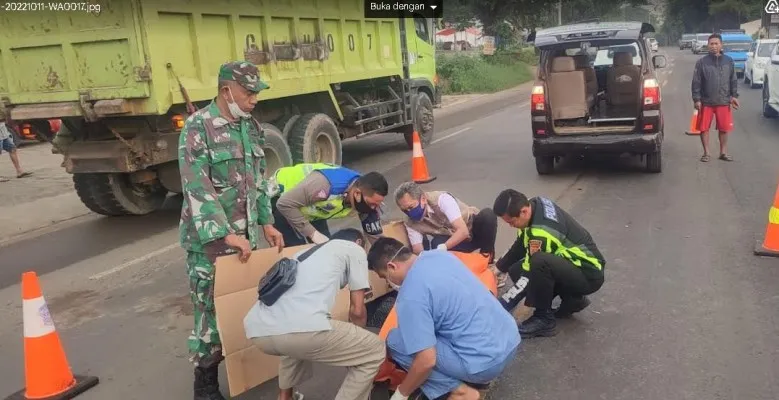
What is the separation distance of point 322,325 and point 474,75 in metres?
25.1

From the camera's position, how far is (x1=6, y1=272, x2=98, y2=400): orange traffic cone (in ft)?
11.9

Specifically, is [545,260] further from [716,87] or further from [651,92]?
[716,87]

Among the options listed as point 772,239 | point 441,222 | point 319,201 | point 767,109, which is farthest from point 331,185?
point 767,109

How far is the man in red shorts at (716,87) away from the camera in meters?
8.92

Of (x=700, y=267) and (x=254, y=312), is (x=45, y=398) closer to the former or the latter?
(x=254, y=312)

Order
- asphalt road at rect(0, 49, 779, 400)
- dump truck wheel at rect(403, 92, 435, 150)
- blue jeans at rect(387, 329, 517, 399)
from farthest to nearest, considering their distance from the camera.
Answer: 1. dump truck wheel at rect(403, 92, 435, 150)
2. asphalt road at rect(0, 49, 779, 400)
3. blue jeans at rect(387, 329, 517, 399)

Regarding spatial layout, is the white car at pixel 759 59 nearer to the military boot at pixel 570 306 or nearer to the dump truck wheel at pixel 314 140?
the dump truck wheel at pixel 314 140

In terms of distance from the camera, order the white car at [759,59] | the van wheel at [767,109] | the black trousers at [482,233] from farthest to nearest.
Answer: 1. the white car at [759,59]
2. the van wheel at [767,109]
3. the black trousers at [482,233]

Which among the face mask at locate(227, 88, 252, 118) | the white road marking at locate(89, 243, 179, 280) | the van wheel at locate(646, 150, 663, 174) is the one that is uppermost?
the face mask at locate(227, 88, 252, 118)

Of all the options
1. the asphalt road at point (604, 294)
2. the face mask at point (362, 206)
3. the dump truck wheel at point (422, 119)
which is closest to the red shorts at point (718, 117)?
the asphalt road at point (604, 294)

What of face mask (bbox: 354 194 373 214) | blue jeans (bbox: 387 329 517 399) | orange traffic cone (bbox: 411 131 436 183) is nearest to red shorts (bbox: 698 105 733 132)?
orange traffic cone (bbox: 411 131 436 183)

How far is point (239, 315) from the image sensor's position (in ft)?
11.3

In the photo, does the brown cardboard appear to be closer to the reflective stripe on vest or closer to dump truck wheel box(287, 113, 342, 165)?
the reflective stripe on vest

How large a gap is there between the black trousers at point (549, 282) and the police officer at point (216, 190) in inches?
63.9
